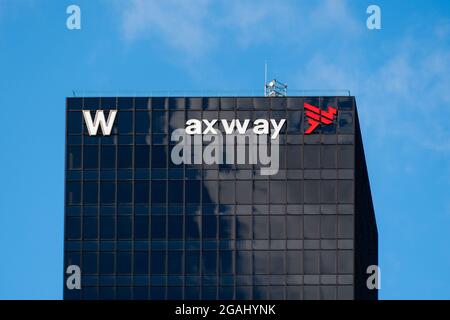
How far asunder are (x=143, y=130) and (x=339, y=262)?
20434 millimetres

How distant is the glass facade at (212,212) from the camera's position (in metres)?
160

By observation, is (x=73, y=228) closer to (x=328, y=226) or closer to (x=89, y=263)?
(x=89, y=263)

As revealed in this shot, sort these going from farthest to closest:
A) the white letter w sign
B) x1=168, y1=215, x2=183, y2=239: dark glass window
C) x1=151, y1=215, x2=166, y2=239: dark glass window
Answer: the white letter w sign
x1=151, y1=215, x2=166, y2=239: dark glass window
x1=168, y1=215, x2=183, y2=239: dark glass window

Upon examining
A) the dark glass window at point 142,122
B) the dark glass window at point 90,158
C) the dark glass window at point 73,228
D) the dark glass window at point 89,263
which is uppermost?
the dark glass window at point 142,122

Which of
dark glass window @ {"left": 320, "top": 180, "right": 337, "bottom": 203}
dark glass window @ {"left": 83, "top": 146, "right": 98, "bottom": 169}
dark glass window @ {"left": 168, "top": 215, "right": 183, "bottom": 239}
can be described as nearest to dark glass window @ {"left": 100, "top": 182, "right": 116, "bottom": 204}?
dark glass window @ {"left": 83, "top": 146, "right": 98, "bottom": 169}

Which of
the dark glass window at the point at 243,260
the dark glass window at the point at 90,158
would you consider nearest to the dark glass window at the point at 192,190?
the dark glass window at the point at 243,260

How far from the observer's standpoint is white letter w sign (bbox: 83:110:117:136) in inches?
6383

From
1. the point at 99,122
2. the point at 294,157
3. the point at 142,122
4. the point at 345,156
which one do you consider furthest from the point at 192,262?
the point at 345,156

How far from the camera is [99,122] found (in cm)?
16225

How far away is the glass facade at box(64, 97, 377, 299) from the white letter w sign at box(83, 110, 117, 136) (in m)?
0.47

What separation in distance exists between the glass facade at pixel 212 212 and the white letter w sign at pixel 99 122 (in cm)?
47

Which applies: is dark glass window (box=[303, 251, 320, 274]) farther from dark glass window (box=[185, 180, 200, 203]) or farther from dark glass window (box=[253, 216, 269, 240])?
dark glass window (box=[185, 180, 200, 203])

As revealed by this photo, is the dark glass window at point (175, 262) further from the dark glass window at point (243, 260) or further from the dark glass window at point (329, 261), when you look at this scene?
the dark glass window at point (329, 261)
